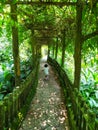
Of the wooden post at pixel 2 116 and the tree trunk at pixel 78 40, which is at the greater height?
the tree trunk at pixel 78 40

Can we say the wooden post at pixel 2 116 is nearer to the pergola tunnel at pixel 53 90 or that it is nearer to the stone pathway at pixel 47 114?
the pergola tunnel at pixel 53 90

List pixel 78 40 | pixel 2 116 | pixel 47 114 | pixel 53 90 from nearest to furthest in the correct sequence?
pixel 2 116, pixel 78 40, pixel 47 114, pixel 53 90

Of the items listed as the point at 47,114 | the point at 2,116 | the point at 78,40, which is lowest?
the point at 47,114

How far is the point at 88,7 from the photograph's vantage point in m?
8.01

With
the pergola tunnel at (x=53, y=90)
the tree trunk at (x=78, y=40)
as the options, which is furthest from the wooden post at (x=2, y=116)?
the tree trunk at (x=78, y=40)

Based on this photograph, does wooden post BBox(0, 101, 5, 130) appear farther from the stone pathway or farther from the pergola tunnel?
the stone pathway

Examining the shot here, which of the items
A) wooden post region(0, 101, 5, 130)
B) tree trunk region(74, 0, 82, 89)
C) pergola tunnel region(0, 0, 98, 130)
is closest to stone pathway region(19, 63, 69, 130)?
pergola tunnel region(0, 0, 98, 130)

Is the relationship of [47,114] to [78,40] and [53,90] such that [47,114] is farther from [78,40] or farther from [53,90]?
[53,90]

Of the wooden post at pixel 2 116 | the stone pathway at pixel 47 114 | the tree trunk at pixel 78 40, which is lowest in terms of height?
the stone pathway at pixel 47 114

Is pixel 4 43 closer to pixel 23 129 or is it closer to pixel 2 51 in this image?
pixel 2 51

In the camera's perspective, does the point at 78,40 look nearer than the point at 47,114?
Yes

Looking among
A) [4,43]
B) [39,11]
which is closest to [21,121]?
[39,11]

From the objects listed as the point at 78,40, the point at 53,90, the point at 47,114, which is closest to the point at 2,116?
the point at 47,114

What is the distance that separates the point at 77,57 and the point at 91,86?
5750 millimetres
